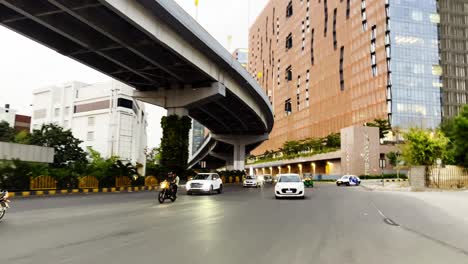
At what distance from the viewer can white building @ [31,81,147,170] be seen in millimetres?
72875

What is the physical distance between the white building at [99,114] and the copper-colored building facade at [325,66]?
2806cm

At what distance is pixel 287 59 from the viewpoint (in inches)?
5733

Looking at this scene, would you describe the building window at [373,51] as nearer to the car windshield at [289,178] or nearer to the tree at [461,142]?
the tree at [461,142]

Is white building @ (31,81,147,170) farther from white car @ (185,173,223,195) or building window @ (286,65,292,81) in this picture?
building window @ (286,65,292,81)

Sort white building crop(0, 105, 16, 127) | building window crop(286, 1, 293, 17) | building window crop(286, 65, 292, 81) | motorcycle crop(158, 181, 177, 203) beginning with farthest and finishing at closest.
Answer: building window crop(286, 1, 293, 17) → building window crop(286, 65, 292, 81) → white building crop(0, 105, 16, 127) → motorcycle crop(158, 181, 177, 203)

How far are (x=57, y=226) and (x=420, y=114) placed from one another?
94310 millimetres

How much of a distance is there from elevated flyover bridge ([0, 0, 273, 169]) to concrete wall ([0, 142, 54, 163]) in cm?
1273

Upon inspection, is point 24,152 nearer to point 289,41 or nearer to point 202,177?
point 202,177

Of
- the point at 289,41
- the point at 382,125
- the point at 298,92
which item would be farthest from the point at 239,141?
the point at 289,41

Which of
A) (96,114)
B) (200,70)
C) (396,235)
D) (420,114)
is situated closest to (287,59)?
(420,114)

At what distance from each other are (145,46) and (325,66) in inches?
3690

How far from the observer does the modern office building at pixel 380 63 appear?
8938 centimetres

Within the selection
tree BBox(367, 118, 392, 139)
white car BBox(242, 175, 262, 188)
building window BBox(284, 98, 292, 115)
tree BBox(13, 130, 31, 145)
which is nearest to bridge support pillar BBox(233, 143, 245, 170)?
white car BBox(242, 175, 262, 188)

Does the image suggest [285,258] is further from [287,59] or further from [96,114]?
[287,59]
